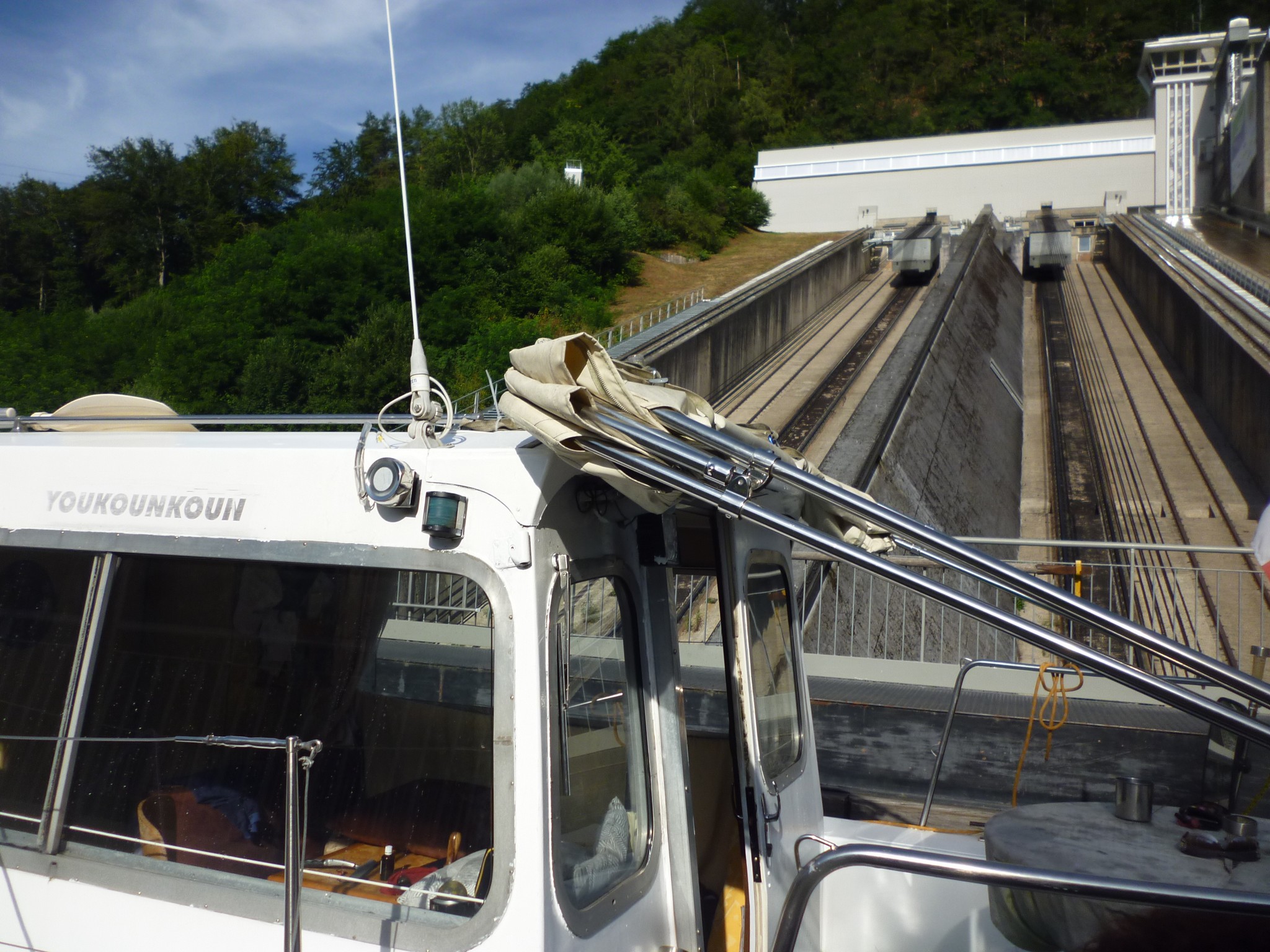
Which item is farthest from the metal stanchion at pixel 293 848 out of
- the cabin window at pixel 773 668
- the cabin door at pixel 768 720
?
the cabin window at pixel 773 668

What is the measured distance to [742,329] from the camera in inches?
1137

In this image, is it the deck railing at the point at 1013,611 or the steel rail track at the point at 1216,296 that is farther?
the steel rail track at the point at 1216,296

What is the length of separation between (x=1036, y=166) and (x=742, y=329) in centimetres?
4204

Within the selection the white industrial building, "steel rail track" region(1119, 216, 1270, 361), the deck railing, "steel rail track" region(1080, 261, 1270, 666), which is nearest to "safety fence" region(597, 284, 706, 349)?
"steel rail track" region(1080, 261, 1270, 666)

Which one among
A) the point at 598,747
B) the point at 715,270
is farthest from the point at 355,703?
the point at 715,270

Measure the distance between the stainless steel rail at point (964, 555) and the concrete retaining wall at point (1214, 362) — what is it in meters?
17.0

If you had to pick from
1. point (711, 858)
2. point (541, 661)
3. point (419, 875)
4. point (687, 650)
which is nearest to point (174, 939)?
point (419, 875)

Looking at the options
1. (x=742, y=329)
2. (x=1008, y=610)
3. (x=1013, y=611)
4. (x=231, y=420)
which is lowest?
(x=1013, y=611)

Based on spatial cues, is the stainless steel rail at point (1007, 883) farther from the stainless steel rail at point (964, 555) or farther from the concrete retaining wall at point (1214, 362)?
the concrete retaining wall at point (1214, 362)

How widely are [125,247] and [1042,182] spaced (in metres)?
57.6

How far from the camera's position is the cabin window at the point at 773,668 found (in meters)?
3.28

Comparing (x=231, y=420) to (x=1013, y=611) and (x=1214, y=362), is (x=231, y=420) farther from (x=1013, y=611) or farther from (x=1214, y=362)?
(x=1214, y=362)

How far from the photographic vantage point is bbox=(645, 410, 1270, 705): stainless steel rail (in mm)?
2049

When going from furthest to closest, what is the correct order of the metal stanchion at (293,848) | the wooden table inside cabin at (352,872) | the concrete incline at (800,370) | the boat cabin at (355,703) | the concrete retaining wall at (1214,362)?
the concrete incline at (800,370) → the concrete retaining wall at (1214,362) → the wooden table inside cabin at (352,872) → the boat cabin at (355,703) → the metal stanchion at (293,848)
